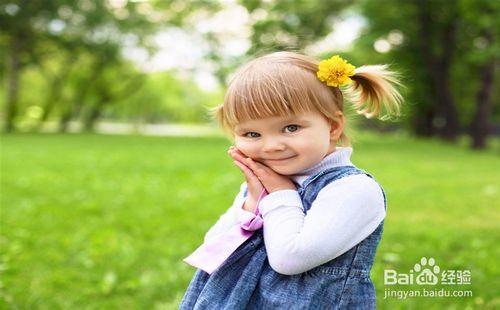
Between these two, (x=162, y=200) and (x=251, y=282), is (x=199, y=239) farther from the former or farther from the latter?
(x=251, y=282)

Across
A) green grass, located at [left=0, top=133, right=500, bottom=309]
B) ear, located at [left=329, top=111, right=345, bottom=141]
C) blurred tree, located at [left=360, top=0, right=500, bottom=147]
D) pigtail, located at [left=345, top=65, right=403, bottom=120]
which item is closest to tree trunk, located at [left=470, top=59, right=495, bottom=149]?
blurred tree, located at [left=360, top=0, right=500, bottom=147]

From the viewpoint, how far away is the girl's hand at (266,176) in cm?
182

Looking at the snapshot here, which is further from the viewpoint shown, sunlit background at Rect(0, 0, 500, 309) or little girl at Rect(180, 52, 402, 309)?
sunlit background at Rect(0, 0, 500, 309)

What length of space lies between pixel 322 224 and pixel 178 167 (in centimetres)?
1031

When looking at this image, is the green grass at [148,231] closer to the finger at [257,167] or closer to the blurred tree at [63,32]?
the finger at [257,167]

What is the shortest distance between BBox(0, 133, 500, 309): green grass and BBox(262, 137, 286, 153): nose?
88.0 inches

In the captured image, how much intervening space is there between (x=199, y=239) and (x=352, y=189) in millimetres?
3874

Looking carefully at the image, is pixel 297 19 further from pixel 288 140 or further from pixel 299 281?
pixel 299 281

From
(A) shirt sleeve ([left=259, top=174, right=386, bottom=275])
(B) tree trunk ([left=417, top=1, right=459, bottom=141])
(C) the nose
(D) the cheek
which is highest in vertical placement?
(C) the nose

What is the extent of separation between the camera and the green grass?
403 cm

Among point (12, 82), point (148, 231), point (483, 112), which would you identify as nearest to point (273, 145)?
point (148, 231)

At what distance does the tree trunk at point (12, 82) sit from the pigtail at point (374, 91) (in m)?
29.2

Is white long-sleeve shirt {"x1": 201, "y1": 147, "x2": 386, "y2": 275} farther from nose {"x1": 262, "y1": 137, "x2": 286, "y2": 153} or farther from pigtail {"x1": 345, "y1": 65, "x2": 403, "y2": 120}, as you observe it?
pigtail {"x1": 345, "y1": 65, "x2": 403, "y2": 120}

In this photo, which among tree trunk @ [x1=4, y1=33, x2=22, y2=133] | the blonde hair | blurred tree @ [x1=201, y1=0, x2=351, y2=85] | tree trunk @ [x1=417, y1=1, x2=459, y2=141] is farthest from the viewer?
tree trunk @ [x1=4, y1=33, x2=22, y2=133]
